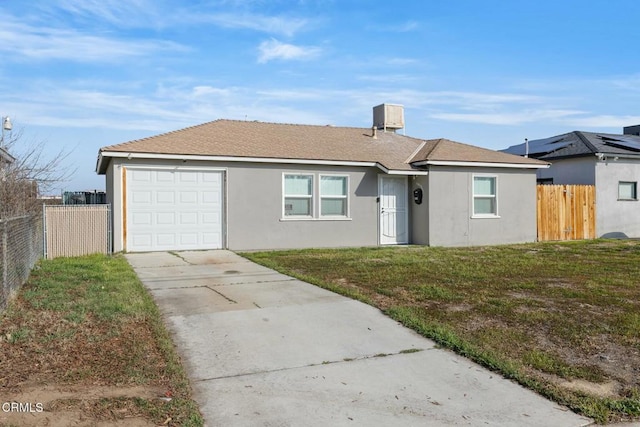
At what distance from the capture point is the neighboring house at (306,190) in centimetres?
1389

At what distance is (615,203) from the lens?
784 inches

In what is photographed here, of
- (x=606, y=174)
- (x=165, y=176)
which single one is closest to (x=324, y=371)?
(x=165, y=176)

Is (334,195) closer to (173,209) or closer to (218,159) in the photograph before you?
Result: (218,159)

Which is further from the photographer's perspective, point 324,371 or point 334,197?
point 334,197

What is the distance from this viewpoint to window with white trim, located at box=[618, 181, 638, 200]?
2011 cm

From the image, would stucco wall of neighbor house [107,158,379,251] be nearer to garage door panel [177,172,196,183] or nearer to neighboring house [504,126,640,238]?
garage door panel [177,172,196,183]

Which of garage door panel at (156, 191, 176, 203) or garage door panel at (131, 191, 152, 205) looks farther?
garage door panel at (156, 191, 176, 203)

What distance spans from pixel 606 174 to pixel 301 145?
1212cm

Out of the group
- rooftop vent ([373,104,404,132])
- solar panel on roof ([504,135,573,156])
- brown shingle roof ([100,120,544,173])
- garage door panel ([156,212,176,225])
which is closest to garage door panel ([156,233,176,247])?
garage door panel ([156,212,176,225])

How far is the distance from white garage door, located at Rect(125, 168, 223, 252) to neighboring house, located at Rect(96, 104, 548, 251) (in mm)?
27

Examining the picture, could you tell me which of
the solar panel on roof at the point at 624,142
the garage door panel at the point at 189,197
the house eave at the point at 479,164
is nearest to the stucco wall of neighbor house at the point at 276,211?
the garage door panel at the point at 189,197

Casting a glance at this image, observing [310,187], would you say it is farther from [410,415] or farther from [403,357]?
[410,415]

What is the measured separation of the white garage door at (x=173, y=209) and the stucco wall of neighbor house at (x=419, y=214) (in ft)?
20.3

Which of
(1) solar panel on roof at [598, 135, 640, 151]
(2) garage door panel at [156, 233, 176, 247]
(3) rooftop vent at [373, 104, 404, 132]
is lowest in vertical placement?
(2) garage door panel at [156, 233, 176, 247]
